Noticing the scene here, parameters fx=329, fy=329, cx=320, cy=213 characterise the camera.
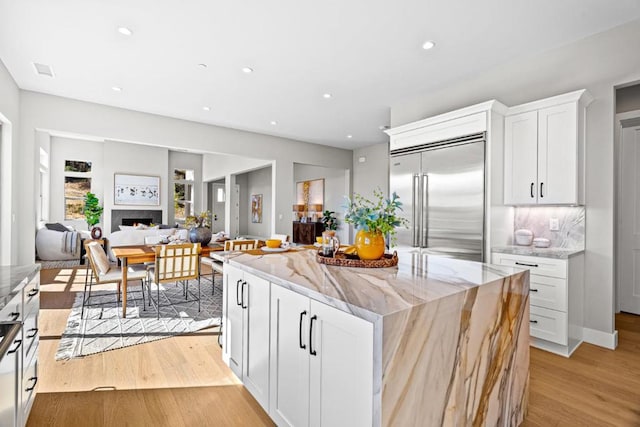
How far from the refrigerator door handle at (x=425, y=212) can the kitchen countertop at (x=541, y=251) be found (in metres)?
0.75

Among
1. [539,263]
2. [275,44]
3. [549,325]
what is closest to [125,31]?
[275,44]

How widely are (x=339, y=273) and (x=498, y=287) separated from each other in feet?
2.50

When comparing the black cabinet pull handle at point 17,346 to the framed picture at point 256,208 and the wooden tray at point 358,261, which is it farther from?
the framed picture at point 256,208

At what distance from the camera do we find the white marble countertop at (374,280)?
120 centimetres

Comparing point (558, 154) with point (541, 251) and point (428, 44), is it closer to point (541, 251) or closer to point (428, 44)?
point (541, 251)

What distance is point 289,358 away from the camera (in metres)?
1.56

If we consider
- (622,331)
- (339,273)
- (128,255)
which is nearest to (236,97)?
(128,255)

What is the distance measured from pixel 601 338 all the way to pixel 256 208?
34.8ft

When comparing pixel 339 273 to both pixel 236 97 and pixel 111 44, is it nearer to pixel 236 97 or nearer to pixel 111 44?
pixel 111 44

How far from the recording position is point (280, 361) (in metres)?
1.64

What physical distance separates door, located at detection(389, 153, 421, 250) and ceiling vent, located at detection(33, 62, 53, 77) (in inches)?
165

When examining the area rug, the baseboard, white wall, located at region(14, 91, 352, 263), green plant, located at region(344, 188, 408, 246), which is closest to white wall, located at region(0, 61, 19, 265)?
white wall, located at region(14, 91, 352, 263)

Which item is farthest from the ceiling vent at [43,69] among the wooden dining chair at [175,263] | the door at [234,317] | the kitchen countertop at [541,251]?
the kitchen countertop at [541,251]

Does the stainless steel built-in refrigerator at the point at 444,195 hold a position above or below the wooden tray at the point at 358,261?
above
